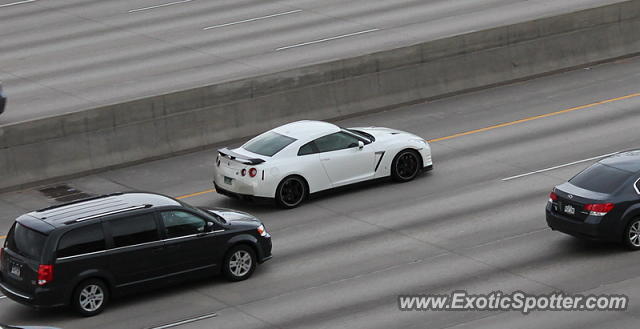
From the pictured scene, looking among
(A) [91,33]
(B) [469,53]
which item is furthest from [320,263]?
(A) [91,33]

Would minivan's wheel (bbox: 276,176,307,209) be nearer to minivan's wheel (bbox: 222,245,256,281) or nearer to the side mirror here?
minivan's wheel (bbox: 222,245,256,281)

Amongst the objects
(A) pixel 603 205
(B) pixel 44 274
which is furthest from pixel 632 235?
(B) pixel 44 274

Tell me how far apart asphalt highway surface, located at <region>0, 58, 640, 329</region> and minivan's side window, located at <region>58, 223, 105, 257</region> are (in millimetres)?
1025

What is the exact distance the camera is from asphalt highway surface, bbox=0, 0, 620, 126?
30.4m

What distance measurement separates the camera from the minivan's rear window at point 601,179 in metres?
19.2

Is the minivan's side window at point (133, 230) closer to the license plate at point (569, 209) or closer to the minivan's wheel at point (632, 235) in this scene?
the license plate at point (569, 209)

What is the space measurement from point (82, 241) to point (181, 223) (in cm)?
162

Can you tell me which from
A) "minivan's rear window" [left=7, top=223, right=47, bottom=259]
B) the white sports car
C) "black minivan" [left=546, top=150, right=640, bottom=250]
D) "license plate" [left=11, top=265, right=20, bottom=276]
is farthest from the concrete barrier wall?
"black minivan" [left=546, top=150, right=640, bottom=250]

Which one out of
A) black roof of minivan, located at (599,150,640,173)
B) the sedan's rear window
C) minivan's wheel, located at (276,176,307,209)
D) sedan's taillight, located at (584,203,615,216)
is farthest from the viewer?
the sedan's rear window

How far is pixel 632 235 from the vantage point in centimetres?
1922

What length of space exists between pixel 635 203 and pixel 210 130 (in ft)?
35.9

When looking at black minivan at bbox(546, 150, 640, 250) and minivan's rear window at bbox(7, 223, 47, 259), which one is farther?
black minivan at bbox(546, 150, 640, 250)

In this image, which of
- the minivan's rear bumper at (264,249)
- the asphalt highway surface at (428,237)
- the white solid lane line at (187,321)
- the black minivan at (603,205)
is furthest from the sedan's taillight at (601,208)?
the white solid lane line at (187,321)

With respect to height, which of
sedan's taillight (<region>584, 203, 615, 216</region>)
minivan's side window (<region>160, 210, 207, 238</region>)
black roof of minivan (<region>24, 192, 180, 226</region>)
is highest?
black roof of minivan (<region>24, 192, 180, 226</region>)
